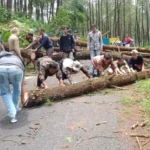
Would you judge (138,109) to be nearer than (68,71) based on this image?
Yes

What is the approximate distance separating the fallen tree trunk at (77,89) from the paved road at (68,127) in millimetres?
→ 221

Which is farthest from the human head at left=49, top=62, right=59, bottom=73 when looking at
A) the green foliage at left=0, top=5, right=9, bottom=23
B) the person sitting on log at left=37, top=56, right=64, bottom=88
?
the green foliage at left=0, top=5, right=9, bottom=23

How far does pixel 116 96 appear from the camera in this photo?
7.65 meters

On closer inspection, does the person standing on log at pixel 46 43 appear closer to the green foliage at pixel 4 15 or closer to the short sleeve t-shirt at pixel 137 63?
the short sleeve t-shirt at pixel 137 63

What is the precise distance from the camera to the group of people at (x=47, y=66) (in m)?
6.02

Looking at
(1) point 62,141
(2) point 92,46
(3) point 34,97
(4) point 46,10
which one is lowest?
(1) point 62,141

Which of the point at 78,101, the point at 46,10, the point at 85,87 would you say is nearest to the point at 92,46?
the point at 85,87

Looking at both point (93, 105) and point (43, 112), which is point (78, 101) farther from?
point (43, 112)

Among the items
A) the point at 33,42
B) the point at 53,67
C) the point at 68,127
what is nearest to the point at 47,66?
the point at 53,67

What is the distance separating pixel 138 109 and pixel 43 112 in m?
2.02

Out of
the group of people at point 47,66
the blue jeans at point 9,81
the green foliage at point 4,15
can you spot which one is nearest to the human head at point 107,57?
the group of people at point 47,66

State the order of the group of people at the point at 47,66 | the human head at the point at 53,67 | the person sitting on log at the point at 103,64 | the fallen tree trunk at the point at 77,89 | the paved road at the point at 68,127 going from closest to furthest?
the paved road at the point at 68,127 < the group of people at the point at 47,66 < the fallen tree trunk at the point at 77,89 < the human head at the point at 53,67 < the person sitting on log at the point at 103,64

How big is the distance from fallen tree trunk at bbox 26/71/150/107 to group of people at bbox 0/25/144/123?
11.5 inches

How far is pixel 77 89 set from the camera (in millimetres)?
7793
